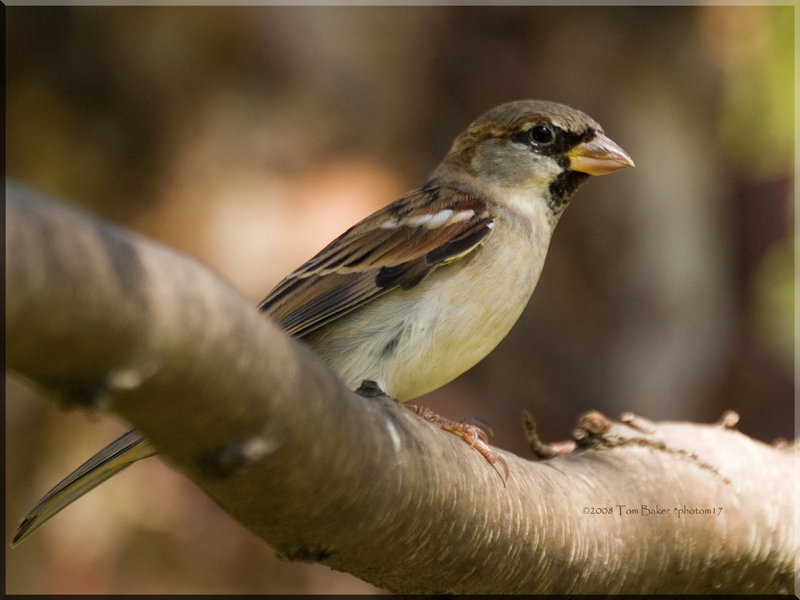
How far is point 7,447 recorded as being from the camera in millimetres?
5508

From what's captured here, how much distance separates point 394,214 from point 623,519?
147cm

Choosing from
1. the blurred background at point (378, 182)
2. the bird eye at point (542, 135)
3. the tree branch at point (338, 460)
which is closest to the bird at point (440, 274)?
the bird eye at point (542, 135)

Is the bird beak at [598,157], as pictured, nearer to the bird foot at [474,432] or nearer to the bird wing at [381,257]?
the bird wing at [381,257]

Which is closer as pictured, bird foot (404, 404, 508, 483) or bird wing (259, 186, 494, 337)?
bird foot (404, 404, 508, 483)

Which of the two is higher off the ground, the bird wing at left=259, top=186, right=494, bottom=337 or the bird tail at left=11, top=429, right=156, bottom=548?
the bird wing at left=259, top=186, right=494, bottom=337

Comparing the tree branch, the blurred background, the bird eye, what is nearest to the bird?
the bird eye

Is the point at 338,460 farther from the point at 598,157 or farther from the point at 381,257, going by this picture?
the point at 598,157

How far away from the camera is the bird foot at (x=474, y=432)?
7.71ft

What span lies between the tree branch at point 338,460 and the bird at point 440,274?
Answer: 1.44 ft

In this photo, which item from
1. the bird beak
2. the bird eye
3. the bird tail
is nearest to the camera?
the bird tail

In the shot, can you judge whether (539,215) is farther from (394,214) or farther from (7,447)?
(7,447)

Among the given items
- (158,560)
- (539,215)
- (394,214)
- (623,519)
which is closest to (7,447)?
(158,560)

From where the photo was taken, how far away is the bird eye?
3.53 metres

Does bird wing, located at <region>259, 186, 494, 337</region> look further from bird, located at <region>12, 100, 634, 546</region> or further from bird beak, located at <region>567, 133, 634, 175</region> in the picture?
bird beak, located at <region>567, 133, 634, 175</region>
